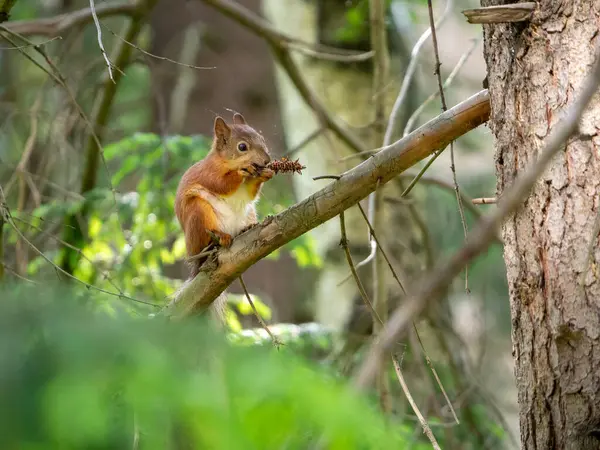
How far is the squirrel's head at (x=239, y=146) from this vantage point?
2811 millimetres

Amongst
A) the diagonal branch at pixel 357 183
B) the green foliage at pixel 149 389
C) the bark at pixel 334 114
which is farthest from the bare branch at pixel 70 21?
the green foliage at pixel 149 389

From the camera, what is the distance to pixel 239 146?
284cm

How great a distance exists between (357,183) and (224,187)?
109 centimetres

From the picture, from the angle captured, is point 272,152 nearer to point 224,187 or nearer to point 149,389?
point 224,187

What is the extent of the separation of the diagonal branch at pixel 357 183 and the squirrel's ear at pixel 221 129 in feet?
3.29

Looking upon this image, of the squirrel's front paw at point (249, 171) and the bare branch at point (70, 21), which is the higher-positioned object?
the bare branch at point (70, 21)

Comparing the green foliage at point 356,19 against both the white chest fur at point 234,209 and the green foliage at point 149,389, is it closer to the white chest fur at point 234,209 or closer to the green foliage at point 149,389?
the white chest fur at point 234,209

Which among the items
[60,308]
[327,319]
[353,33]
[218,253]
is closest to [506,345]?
[327,319]

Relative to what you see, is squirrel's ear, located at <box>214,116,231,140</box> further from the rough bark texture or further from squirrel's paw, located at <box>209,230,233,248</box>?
the rough bark texture

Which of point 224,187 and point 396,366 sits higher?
point 224,187

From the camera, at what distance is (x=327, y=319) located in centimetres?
421

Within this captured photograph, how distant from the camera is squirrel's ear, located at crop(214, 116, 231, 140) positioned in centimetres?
288

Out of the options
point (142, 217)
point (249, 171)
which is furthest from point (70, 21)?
point (249, 171)

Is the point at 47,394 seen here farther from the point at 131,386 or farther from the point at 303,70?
the point at 303,70
